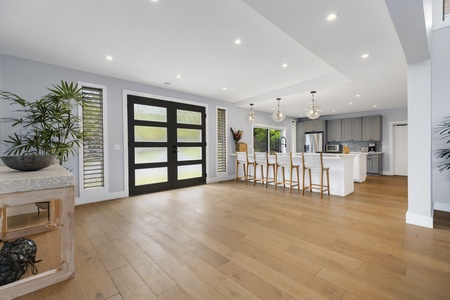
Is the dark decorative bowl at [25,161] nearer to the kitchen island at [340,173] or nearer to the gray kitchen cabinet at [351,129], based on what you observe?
the kitchen island at [340,173]

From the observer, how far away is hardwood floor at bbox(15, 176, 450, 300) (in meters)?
1.55

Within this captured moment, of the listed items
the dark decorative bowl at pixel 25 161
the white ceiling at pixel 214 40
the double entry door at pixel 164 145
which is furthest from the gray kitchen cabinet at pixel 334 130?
the dark decorative bowl at pixel 25 161

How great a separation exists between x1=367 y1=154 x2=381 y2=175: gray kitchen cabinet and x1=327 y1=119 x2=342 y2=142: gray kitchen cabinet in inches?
51.9

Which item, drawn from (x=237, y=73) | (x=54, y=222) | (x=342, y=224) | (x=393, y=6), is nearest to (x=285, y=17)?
(x=393, y=6)

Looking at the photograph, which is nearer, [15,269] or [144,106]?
[15,269]

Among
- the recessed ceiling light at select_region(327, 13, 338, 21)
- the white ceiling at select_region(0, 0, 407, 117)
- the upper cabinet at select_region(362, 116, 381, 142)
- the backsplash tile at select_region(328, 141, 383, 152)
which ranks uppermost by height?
the white ceiling at select_region(0, 0, 407, 117)

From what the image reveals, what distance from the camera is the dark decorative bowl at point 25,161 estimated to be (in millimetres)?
1714

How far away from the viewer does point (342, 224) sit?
9.20 feet

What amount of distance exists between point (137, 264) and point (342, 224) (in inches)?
103

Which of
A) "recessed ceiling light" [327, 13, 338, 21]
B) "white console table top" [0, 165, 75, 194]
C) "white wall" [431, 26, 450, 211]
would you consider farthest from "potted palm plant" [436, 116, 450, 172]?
"white console table top" [0, 165, 75, 194]

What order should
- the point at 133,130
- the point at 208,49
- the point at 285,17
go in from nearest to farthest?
the point at 285,17 → the point at 208,49 → the point at 133,130

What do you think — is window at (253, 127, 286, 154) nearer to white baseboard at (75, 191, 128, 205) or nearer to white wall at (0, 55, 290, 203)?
white wall at (0, 55, 290, 203)

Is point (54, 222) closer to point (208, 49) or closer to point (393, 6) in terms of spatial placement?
point (208, 49)

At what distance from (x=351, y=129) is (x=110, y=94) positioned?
828 cm
